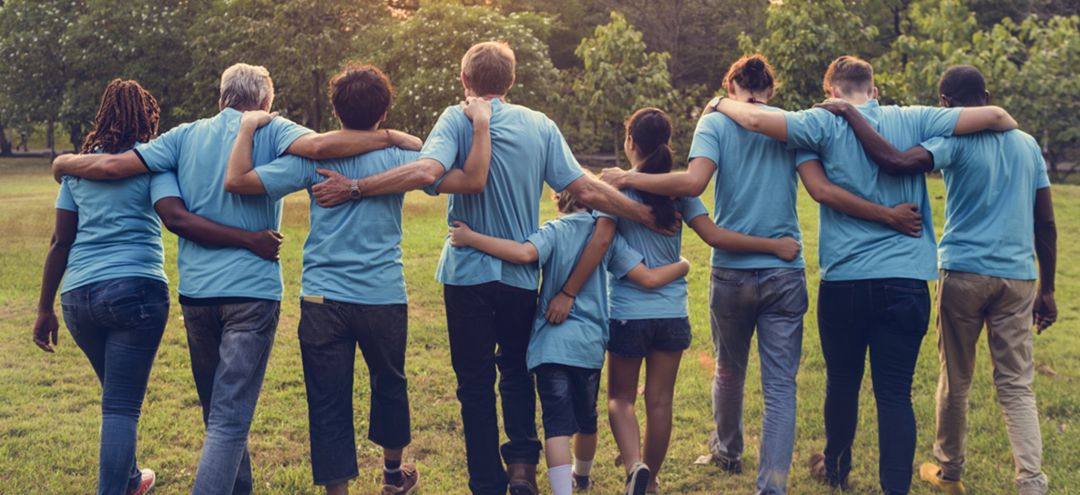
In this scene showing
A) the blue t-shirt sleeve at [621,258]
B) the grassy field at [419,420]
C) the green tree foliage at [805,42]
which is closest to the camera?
the blue t-shirt sleeve at [621,258]

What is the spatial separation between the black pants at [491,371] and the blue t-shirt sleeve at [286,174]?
2.65ft

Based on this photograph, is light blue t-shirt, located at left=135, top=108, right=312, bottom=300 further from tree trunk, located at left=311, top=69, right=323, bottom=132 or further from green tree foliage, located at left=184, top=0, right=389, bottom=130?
tree trunk, located at left=311, top=69, right=323, bottom=132

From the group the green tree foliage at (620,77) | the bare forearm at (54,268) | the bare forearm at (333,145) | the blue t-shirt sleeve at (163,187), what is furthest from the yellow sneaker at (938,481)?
the green tree foliage at (620,77)

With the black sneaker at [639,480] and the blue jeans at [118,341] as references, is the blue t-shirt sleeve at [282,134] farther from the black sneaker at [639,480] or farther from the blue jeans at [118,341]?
the black sneaker at [639,480]

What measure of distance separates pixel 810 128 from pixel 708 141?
46 centimetres

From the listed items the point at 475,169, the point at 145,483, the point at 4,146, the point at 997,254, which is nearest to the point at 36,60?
the point at 4,146

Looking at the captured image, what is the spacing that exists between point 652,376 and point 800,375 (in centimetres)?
342

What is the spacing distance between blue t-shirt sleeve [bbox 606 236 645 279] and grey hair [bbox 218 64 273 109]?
1.73m

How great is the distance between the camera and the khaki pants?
4.81 meters

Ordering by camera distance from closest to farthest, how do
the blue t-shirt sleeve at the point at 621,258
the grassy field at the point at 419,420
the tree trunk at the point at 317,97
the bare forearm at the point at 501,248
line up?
1. the bare forearm at the point at 501,248
2. the blue t-shirt sleeve at the point at 621,258
3. the grassy field at the point at 419,420
4. the tree trunk at the point at 317,97

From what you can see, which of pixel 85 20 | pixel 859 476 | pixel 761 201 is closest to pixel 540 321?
pixel 761 201

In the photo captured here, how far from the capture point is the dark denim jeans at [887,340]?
4.50m

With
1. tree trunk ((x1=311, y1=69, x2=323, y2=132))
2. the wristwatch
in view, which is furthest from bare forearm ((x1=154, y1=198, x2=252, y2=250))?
tree trunk ((x1=311, y1=69, x2=323, y2=132))

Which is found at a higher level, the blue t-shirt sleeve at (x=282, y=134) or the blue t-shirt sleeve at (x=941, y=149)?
the blue t-shirt sleeve at (x=282, y=134)
